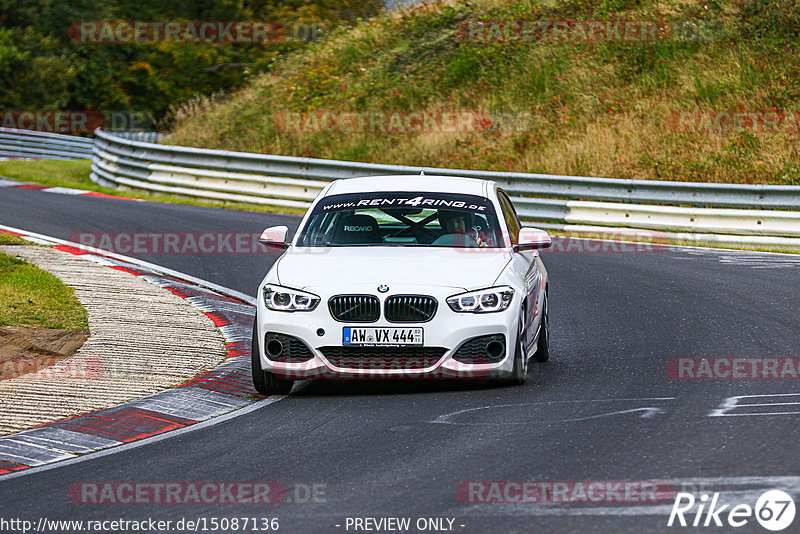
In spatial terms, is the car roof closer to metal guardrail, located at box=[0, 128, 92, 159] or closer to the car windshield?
the car windshield

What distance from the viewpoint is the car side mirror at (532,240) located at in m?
9.41

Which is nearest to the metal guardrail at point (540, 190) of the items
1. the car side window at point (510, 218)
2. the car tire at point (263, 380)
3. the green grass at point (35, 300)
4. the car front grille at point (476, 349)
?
the car side window at point (510, 218)

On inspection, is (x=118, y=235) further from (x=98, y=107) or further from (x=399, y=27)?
(x=98, y=107)

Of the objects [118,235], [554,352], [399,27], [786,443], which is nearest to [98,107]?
[399,27]

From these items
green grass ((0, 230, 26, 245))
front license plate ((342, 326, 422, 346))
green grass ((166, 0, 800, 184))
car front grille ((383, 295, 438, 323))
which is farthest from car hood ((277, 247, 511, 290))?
green grass ((166, 0, 800, 184))

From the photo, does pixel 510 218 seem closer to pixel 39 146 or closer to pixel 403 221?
pixel 403 221

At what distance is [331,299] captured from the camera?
27.8ft

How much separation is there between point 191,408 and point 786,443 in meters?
4.01

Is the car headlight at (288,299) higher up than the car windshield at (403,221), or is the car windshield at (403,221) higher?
the car windshield at (403,221)

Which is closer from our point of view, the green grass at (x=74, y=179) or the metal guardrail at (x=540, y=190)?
the metal guardrail at (x=540, y=190)

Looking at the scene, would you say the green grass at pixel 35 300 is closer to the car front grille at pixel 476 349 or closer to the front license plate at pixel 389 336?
the front license plate at pixel 389 336

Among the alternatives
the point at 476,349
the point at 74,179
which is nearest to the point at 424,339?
the point at 476,349

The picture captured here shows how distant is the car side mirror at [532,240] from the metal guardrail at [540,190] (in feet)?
31.3

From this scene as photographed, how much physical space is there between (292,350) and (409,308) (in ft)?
2.95
